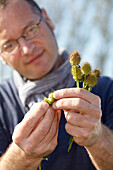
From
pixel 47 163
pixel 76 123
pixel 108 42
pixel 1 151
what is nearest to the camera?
→ pixel 76 123

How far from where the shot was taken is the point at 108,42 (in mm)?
14031

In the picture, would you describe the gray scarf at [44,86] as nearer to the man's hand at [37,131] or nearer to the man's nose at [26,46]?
the man's nose at [26,46]

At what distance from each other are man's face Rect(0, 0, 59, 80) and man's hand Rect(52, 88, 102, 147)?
1133mm

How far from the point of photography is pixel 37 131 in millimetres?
1306

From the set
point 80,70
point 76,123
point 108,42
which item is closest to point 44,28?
point 80,70

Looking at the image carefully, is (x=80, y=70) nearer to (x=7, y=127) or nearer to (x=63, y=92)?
(x=63, y=92)

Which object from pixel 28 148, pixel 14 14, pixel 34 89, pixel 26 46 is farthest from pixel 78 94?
pixel 14 14

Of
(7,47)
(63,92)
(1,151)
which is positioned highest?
(7,47)

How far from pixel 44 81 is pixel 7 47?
60 centimetres

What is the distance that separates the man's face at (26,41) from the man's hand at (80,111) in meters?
1.13

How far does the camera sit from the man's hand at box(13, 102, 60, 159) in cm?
130

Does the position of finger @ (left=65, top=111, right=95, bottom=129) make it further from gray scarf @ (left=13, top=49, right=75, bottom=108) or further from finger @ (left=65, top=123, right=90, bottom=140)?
gray scarf @ (left=13, top=49, right=75, bottom=108)

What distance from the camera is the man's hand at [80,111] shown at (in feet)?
3.96

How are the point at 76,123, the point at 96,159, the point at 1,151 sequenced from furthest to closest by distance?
the point at 1,151 → the point at 96,159 → the point at 76,123
